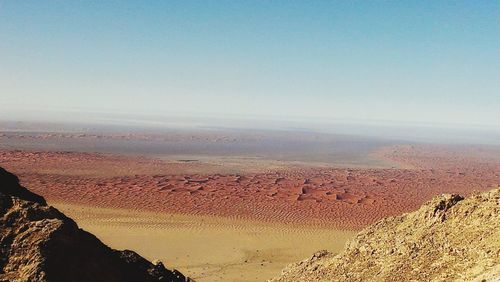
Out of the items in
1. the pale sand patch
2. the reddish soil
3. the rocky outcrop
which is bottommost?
the pale sand patch

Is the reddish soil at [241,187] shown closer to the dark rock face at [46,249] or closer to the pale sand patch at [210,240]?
the pale sand patch at [210,240]

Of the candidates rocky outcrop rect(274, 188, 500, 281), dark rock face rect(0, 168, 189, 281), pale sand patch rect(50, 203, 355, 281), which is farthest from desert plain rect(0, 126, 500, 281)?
dark rock face rect(0, 168, 189, 281)

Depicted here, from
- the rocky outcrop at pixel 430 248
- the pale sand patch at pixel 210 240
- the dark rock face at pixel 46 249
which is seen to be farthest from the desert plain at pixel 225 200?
the dark rock face at pixel 46 249

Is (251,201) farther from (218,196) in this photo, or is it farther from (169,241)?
(169,241)

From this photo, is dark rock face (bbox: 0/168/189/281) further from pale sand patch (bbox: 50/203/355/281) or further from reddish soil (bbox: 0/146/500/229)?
reddish soil (bbox: 0/146/500/229)

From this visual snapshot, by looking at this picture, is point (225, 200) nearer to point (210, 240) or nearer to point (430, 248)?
point (210, 240)

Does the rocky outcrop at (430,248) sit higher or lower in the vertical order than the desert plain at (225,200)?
higher
